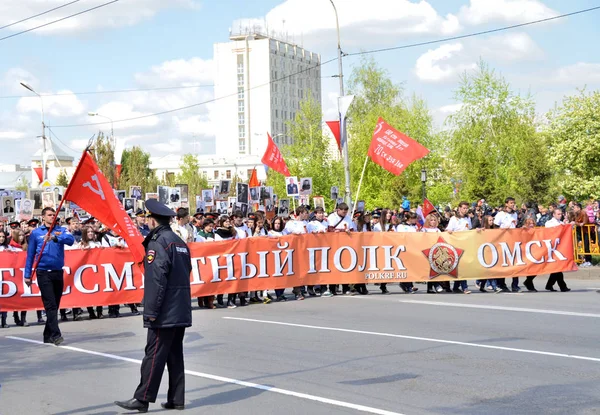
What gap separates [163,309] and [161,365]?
1.64 ft

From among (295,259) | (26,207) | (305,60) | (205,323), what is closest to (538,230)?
(295,259)

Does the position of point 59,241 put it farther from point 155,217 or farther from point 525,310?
point 525,310

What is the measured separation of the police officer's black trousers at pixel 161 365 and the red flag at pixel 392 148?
17155 millimetres

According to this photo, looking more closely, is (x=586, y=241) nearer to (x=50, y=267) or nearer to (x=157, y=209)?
(x=50, y=267)

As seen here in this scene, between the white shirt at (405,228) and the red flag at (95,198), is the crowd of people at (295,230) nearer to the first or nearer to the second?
the white shirt at (405,228)

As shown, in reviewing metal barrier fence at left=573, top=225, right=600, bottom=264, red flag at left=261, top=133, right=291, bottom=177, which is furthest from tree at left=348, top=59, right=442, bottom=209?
metal barrier fence at left=573, top=225, right=600, bottom=264

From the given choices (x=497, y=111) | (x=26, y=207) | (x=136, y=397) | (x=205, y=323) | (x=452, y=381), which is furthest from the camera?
(x=497, y=111)

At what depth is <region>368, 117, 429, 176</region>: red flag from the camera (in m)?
24.5

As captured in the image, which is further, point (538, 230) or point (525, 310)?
point (538, 230)

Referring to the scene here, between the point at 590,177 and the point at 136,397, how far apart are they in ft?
136

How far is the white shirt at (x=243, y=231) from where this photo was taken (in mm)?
18672

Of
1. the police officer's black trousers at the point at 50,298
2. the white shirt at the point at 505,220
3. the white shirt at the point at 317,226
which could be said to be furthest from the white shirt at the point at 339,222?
the police officer's black trousers at the point at 50,298

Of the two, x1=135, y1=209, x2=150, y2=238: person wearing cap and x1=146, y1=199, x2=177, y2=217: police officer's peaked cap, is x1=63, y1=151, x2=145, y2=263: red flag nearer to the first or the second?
x1=146, y1=199, x2=177, y2=217: police officer's peaked cap

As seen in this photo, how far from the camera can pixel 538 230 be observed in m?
19.3
